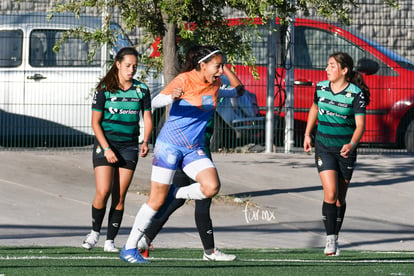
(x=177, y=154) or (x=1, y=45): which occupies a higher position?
(x=1, y=45)

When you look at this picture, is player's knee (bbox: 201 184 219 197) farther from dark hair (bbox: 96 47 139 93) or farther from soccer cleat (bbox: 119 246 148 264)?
dark hair (bbox: 96 47 139 93)

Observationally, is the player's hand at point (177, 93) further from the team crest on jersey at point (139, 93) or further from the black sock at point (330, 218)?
the black sock at point (330, 218)

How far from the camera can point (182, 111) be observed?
7875 millimetres

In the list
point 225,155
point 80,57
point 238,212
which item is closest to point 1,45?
point 80,57

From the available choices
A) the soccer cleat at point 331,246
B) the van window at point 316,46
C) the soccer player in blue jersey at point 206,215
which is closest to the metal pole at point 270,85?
the van window at point 316,46

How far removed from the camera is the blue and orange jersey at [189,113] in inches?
309

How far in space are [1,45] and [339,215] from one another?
27.7 feet

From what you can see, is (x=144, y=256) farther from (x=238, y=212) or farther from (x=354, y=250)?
(x=238, y=212)

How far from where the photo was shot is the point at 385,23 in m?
19.4

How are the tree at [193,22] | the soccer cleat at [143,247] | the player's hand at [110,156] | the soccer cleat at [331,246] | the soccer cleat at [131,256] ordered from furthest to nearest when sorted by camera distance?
the tree at [193,22], the soccer cleat at [331,246], the player's hand at [110,156], the soccer cleat at [143,247], the soccer cleat at [131,256]

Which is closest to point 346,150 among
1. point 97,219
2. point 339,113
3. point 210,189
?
point 339,113

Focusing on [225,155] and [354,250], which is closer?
[354,250]

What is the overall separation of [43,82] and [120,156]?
747 cm

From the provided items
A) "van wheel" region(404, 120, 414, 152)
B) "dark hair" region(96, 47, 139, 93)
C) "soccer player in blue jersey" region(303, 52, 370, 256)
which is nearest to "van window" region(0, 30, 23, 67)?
"van wheel" region(404, 120, 414, 152)
